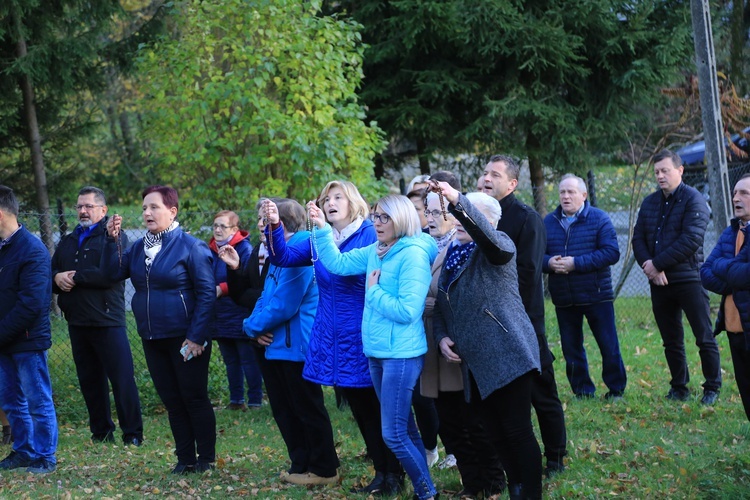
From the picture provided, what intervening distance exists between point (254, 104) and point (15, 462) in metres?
4.80

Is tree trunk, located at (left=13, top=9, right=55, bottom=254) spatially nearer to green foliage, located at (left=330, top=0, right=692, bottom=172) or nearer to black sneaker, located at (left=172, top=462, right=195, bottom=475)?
green foliage, located at (left=330, top=0, right=692, bottom=172)

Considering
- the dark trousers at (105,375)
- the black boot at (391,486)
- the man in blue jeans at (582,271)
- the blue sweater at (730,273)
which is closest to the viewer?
the blue sweater at (730,273)

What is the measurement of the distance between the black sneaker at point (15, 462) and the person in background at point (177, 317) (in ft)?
4.11

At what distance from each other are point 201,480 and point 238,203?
4704 millimetres

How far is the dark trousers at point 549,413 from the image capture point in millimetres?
5891

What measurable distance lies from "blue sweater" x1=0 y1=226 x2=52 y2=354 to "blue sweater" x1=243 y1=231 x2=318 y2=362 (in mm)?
1684

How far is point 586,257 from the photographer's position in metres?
7.86

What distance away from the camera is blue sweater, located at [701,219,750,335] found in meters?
5.74

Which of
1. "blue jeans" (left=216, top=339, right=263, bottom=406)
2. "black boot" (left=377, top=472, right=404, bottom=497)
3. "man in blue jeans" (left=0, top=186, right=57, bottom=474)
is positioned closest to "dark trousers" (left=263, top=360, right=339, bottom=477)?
"black boot" (left=377, top=472, right=404, bottom=497)

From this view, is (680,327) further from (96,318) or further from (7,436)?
(7,436)

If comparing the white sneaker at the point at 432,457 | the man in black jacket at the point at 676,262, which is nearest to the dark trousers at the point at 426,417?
the white sneaker at the point at 432,457

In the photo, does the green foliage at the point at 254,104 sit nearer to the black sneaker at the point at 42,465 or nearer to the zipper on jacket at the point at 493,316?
the black sneaker at the point at 42,465

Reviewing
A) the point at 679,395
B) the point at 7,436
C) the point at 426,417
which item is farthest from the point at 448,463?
the point at 7,436

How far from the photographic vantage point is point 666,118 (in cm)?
1930
